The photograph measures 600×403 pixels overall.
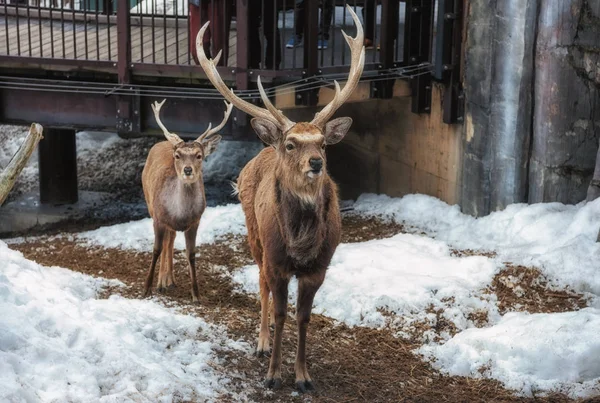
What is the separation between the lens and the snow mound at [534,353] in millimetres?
6855

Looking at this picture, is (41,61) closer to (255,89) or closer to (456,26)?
(255,89)

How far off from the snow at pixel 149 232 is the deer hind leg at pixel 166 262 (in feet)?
5.07

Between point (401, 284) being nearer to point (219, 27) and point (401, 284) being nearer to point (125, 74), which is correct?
point (219, 27)

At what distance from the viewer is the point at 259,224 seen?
6.95 metres

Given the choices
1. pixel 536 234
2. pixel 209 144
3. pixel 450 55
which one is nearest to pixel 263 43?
pixel 209 144

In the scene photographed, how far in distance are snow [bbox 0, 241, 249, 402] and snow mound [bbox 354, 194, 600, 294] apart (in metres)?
3.17

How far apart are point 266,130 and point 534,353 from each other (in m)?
2.61

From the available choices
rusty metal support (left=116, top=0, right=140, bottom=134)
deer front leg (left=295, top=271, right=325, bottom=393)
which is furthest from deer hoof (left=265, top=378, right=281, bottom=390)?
rusty metal support (left=116, top=0, right=140, bottom=134)

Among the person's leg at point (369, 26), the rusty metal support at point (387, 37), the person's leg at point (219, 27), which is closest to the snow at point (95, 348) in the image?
the person's leg at point (219, 27)

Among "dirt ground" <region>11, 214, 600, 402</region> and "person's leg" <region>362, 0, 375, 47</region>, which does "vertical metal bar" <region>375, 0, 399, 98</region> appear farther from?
"dirt ground" <region>11, 214, 600, 402</region>

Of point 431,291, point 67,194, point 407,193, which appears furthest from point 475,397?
point 67,194

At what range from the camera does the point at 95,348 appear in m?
6.32

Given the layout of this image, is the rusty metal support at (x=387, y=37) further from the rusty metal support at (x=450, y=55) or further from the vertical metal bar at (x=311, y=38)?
the vertical metal bar at (x=311, y=38)

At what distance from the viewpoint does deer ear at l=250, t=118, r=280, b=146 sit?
6.54 m
